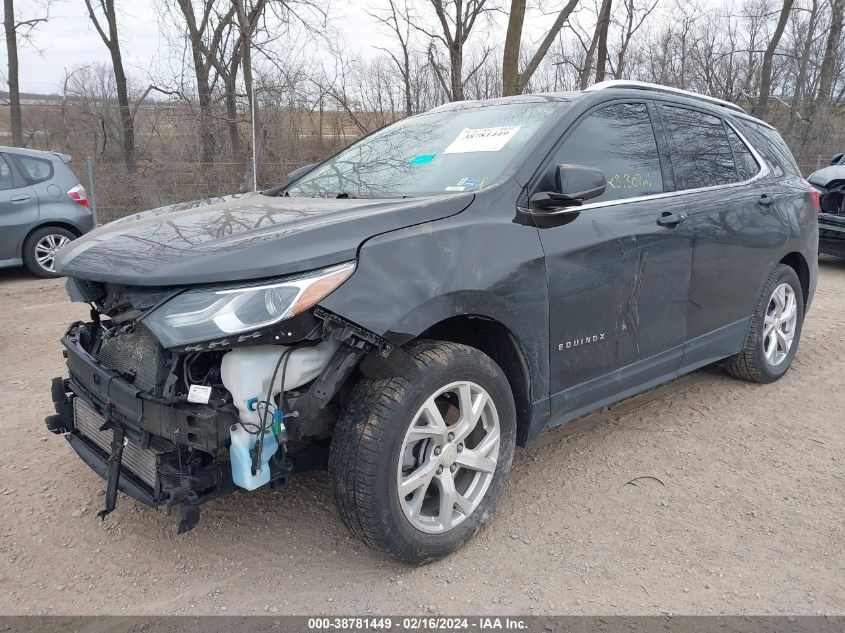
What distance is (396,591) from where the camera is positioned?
2418 millimetres

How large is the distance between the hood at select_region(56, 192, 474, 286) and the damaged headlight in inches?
1.8

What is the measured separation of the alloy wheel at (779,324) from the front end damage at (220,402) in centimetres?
324

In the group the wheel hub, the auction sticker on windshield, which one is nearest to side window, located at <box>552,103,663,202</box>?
the auction sticker on windshield

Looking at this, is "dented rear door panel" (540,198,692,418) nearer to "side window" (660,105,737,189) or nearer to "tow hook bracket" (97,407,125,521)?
"side window" (660,105,737,189)

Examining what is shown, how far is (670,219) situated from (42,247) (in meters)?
7.67

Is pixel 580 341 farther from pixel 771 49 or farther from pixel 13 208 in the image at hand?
pixel 771 49

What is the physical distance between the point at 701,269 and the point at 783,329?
1468mm

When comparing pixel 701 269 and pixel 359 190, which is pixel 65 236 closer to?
pixel 359 190

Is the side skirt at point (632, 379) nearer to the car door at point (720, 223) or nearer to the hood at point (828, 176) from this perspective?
the car door at point (720, 223)

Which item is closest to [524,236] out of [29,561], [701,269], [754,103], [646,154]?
[646,154]

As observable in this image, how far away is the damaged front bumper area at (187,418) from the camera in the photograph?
2.13m

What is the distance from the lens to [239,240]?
230 cm

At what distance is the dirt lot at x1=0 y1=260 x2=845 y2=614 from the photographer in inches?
93.8

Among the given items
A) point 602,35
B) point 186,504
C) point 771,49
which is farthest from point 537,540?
point 771,49
